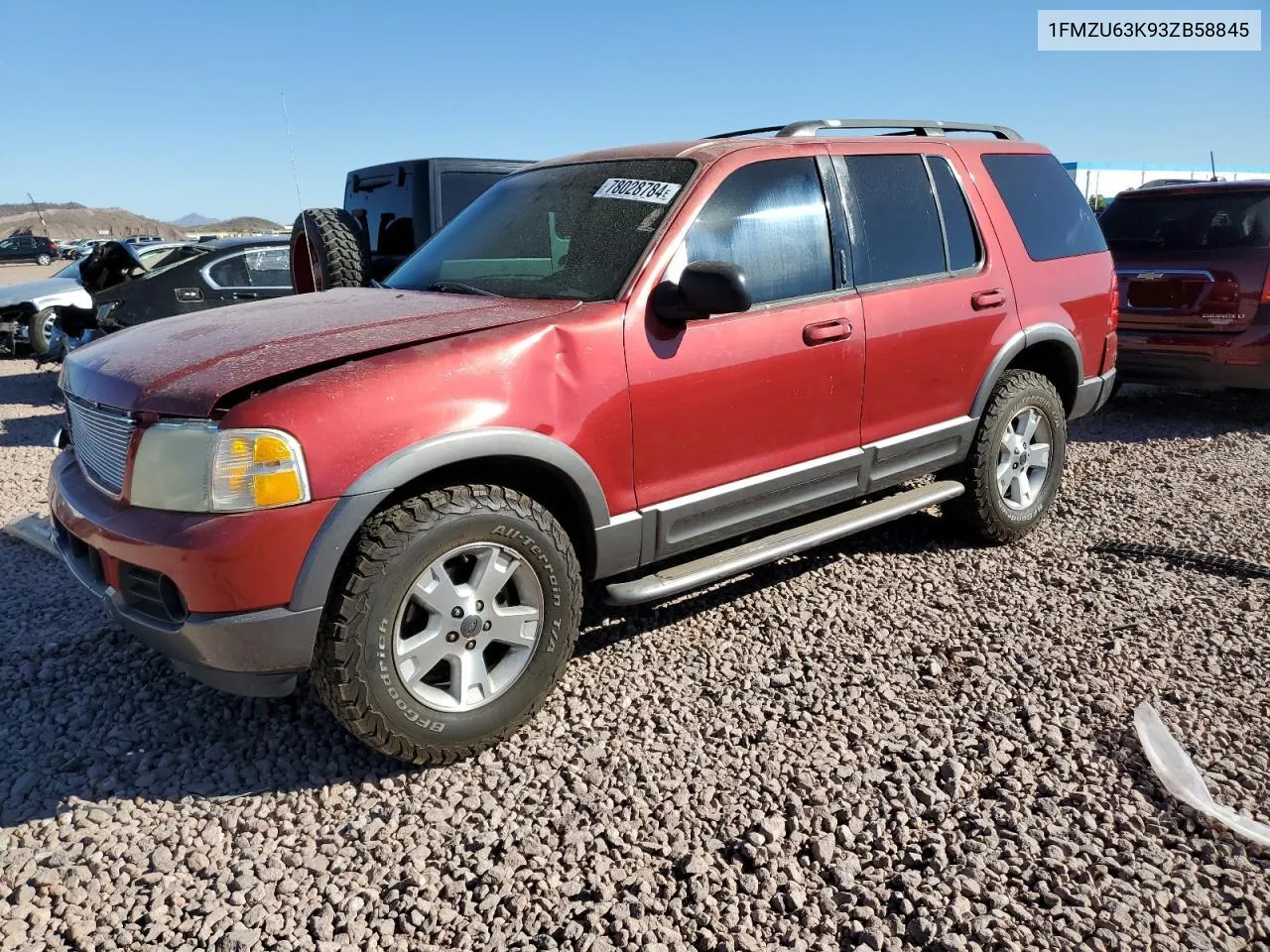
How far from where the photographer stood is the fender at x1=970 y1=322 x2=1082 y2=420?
14.3 ft

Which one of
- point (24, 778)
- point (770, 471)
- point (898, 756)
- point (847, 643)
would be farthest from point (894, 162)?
point (24, 778)

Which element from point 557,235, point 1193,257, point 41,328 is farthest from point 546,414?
point 41,328

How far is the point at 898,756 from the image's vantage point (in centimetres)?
293

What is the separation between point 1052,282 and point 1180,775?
2669mm

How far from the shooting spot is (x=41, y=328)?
11.6 meters

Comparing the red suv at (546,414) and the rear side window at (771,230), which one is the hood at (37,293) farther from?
the rear side window at (771,230)

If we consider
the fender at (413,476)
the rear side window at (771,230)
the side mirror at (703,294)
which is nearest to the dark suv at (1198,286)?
the rear side window at (771,230)

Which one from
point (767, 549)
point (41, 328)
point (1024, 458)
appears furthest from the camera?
point (41, 328)

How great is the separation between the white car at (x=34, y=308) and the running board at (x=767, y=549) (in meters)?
10.5

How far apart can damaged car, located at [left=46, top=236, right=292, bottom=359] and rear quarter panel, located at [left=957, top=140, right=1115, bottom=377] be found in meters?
6.34

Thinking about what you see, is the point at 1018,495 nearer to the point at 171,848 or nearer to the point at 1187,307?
the point at 1187,307

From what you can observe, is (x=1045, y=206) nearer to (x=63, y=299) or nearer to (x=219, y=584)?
(x=219, y=584)

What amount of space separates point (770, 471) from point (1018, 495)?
1.87 meters

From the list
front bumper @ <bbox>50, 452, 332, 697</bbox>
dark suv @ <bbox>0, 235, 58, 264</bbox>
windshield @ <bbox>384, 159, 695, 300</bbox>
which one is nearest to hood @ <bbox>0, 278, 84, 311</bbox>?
windshield @ <bbox>384, 159, 695, 300</bbox>
